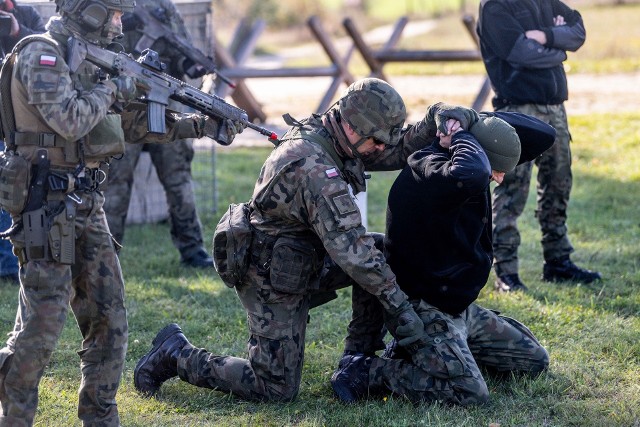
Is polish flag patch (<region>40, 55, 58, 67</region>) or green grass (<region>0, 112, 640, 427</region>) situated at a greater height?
polish flag patch (<region>40, 55, 58, 67</region>)

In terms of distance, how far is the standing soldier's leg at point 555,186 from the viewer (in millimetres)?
6977

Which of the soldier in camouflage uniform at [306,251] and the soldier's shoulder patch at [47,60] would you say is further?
the soldier in camouflage uniform at [306,251]

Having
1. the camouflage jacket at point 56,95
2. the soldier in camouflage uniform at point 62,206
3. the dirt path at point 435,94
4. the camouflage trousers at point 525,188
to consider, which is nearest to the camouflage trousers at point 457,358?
the soldier in camouflage uniform at point 62,206

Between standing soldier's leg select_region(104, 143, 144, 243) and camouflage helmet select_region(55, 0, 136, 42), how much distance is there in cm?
315

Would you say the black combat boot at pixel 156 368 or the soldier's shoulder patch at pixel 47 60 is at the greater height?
the soldier's shoulder patch at pixel 47 60

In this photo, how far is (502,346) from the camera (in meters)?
5.26

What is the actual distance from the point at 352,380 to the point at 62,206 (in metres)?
1.81

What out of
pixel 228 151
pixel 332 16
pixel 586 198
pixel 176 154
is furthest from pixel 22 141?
pixel 332 16

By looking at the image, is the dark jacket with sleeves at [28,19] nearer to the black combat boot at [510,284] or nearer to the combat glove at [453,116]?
the combat glove at [453,116]

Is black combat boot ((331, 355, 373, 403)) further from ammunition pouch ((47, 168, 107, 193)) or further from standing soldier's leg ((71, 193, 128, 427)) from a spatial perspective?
ammunition pouch ((47, 168, 107, 193))

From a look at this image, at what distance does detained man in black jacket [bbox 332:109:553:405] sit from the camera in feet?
16.2

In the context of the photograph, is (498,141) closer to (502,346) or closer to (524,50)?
(502,346)

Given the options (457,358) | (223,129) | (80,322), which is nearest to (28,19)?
(223,129)

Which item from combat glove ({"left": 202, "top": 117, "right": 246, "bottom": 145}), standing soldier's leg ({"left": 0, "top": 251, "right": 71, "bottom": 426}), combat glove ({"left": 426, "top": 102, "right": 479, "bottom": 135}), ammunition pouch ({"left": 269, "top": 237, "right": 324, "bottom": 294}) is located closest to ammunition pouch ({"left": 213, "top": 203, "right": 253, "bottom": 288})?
ammunition pouch ({"left": 269, "top": 237, "right": 324, "bottom": 294})
